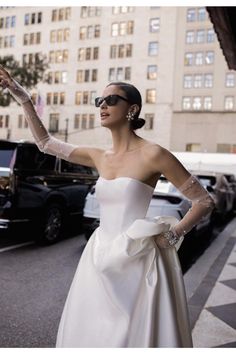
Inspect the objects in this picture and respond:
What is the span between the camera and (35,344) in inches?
132

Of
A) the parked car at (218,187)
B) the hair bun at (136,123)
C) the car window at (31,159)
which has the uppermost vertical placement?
the hair bun at (136,123)

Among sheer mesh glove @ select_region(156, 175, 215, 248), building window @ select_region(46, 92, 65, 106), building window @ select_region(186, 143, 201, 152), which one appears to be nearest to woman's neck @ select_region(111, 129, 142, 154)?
sheer mesh glove @ select_region(156, 175, 215, 248)

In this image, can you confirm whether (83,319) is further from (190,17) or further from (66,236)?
(190,17)

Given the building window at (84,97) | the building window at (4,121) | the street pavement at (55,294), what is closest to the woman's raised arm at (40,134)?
the street pavement at (55,294)

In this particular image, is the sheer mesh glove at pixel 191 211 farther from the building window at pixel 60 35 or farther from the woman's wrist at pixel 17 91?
the building window at pixel 60 35

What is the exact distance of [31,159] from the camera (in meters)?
6.83

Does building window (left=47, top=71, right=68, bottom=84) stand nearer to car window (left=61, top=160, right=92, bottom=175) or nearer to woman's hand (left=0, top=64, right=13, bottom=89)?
car window (left=61, top=160, right=92, bottom=175)

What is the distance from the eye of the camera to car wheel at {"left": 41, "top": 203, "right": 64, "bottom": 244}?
288 inches

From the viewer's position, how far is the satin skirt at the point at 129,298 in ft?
6.62

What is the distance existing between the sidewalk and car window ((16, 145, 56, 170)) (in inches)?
124

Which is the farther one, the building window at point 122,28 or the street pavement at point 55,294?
the building window at point 122,28

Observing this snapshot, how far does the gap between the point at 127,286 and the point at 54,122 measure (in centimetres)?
5260

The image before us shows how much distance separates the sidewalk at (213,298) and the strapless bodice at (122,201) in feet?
5.98

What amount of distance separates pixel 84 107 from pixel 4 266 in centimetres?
4694
